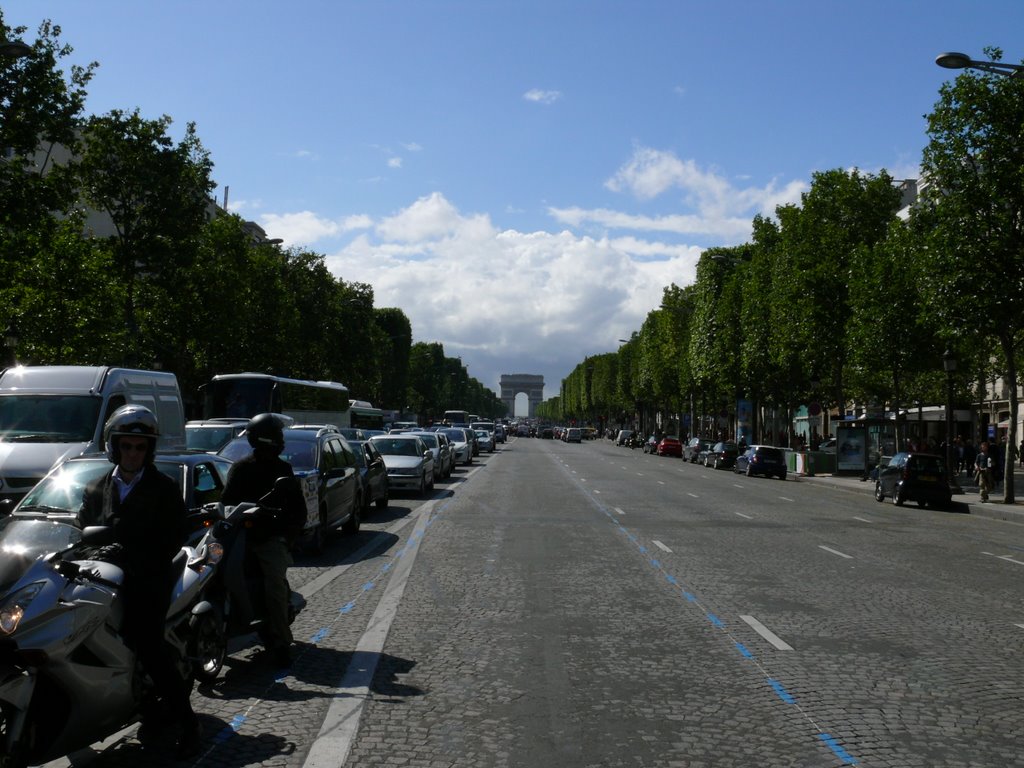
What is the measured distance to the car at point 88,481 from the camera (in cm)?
898

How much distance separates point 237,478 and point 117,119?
37.4m

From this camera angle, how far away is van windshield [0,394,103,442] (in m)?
17.2

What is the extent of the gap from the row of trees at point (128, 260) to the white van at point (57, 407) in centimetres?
Result: 810

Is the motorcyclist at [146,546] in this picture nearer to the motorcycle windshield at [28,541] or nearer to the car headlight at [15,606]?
the motorcycle windshield at [28,541]

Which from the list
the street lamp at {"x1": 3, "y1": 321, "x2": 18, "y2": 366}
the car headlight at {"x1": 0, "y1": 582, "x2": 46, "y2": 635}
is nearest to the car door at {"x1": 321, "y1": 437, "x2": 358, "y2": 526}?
the car headlight at {"x1": 0, "y1": 582, "x2": 46, "y2": 635}

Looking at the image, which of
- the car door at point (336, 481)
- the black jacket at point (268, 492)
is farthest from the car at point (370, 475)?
the black jacket at point (268, 492)

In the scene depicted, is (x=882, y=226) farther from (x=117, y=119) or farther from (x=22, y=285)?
(x=22, y=285)

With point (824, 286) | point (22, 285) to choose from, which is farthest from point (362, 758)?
point (824, 286)

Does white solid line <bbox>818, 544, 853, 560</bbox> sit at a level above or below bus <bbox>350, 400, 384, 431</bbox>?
below

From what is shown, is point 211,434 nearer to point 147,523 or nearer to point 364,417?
point 147,523

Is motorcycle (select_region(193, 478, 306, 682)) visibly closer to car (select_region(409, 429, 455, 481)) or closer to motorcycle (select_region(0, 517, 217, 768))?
motorcycle (select_region(0, 517, 217, 768))

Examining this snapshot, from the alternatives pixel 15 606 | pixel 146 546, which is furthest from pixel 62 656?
pixel 146 546

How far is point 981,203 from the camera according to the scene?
29.4m

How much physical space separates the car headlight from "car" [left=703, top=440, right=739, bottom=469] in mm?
56457
